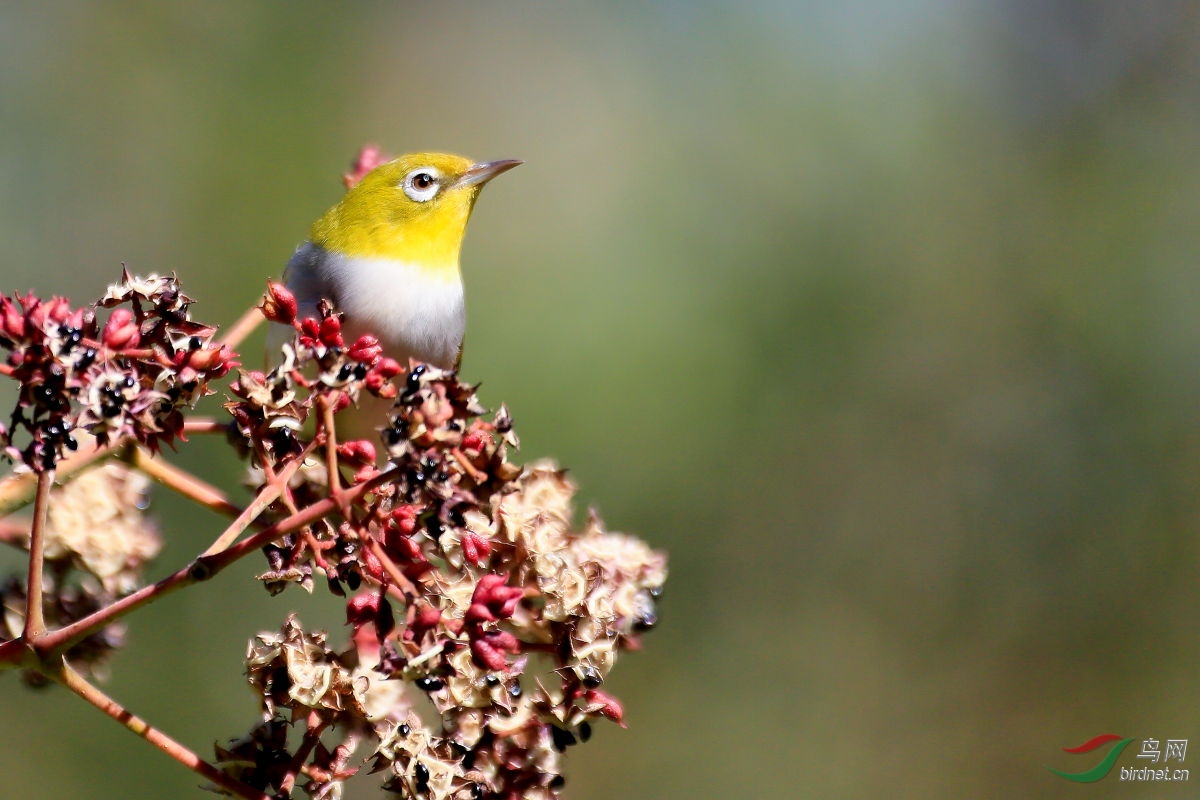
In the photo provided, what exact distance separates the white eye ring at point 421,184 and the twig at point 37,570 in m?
2.35

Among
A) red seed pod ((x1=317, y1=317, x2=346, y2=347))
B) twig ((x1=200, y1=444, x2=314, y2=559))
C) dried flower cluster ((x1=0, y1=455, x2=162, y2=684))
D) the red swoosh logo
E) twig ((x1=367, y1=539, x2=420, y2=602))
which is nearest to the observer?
twig ((x1=200, y1=444, x2=314, y2=559))

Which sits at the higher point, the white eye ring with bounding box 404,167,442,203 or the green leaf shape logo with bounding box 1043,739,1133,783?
the green leaf shape logo with bounding box 1043,739,1133,783

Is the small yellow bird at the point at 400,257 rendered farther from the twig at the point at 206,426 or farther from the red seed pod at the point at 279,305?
the red seed pod at the point at 279,305

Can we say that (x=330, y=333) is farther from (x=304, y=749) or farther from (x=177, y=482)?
(x=304, y=749)

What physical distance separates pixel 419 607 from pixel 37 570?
0.68 m

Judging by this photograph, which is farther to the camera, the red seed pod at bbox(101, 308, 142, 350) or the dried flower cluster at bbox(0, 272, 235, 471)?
the red seed pod at bbox(101, 308, 142, 350)

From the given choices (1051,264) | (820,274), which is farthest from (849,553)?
(1051,264)

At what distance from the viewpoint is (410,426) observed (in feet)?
6.74

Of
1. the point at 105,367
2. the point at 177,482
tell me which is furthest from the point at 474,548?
the point at 105,367

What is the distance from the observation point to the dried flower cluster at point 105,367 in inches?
77.4

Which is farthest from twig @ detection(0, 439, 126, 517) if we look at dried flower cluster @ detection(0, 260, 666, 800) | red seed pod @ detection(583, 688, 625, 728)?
red seed pod @ detection(583, 688, 625, 728)

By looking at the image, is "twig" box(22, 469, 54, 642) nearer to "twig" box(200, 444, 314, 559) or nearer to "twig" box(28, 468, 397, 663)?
"twig" box(28, 468, 397, 663)

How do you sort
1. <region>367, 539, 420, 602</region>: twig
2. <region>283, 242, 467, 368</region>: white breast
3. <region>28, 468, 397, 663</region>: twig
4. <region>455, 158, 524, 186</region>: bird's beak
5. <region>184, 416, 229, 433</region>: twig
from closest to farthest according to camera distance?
<region>28, 468, 397, 663</region>: twig → <region>367, 539, 420, 602</region>: twig → <region>184, 416, 229, 433</region>: twig → <region>283, 242, 467, 368</region>: white breast → <region>455, 158, 524, 186</region>: bird's beak

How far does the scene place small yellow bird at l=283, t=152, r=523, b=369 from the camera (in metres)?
3.85
